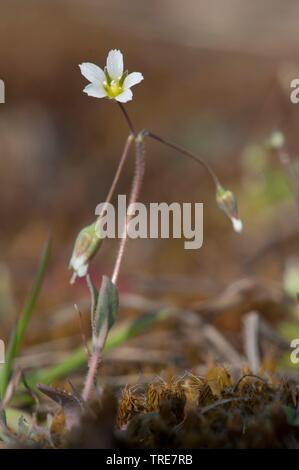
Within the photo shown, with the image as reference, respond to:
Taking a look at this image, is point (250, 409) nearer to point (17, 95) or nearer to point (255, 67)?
point (17, 95)

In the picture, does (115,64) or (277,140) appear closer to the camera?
(115,64)

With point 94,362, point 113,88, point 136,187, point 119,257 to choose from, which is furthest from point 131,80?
point 94,362

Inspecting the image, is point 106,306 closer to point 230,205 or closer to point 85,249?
point 85,249

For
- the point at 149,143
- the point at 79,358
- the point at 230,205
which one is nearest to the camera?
the point at 230,205

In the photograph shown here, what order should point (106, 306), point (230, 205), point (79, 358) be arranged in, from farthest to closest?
point (79, 358)
point (230, 205)
point (106, 306)

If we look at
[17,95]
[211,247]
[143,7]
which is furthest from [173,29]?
[211,247]

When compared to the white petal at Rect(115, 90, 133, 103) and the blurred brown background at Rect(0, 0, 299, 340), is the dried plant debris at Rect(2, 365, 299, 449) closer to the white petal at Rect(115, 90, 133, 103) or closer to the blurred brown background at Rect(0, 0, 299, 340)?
the white petal at Rect(115, 90, 133, 103)
